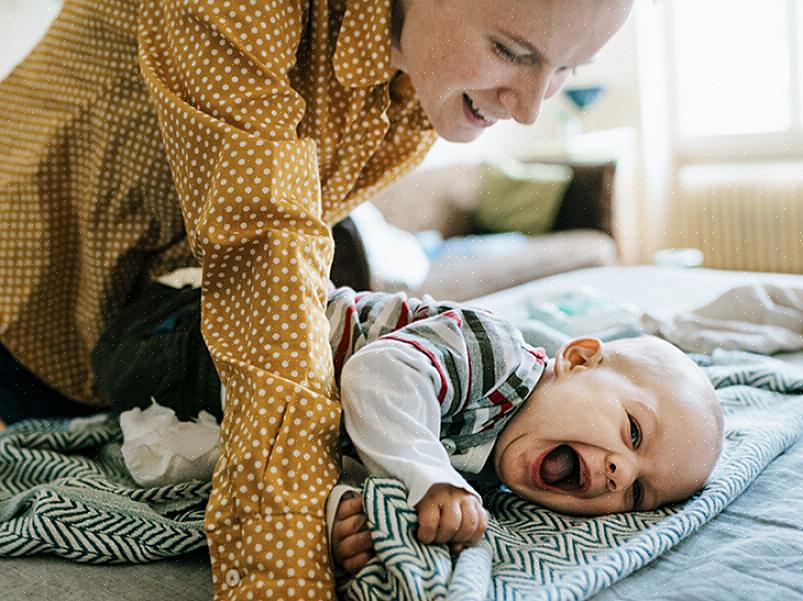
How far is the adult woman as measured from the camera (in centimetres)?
83

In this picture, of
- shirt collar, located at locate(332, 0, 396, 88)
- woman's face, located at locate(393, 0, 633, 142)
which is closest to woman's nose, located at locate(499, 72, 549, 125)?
woman's face, located at locate(393, 0, 633, 142)

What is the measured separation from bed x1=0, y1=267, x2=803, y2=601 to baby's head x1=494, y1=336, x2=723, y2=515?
33mm

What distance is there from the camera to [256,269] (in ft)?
3.05

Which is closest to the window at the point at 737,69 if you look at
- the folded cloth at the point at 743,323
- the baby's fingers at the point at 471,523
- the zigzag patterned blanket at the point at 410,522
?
the folded cloth at the point at 743,323

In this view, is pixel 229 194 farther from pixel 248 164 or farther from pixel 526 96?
pixel 526 96

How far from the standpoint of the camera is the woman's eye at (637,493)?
94 centimetres

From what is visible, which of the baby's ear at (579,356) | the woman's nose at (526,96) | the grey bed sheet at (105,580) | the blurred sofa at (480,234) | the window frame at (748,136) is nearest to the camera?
the grey bed sheet at (105,580)

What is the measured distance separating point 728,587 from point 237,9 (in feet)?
2.71

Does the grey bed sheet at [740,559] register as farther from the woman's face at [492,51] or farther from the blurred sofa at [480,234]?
the blurred sofa at [480,234]

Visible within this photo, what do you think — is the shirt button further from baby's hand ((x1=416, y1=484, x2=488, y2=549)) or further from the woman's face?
the woman's face

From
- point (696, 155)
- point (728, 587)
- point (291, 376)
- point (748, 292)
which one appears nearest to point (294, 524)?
point (291, 376)

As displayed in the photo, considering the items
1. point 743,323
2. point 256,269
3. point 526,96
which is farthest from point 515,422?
point 743,323

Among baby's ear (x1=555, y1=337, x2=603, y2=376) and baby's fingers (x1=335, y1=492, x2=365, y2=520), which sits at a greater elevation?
baby's ear (x1=555, y1=337, x2=603, y2=376)

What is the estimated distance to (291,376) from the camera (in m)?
0.86
